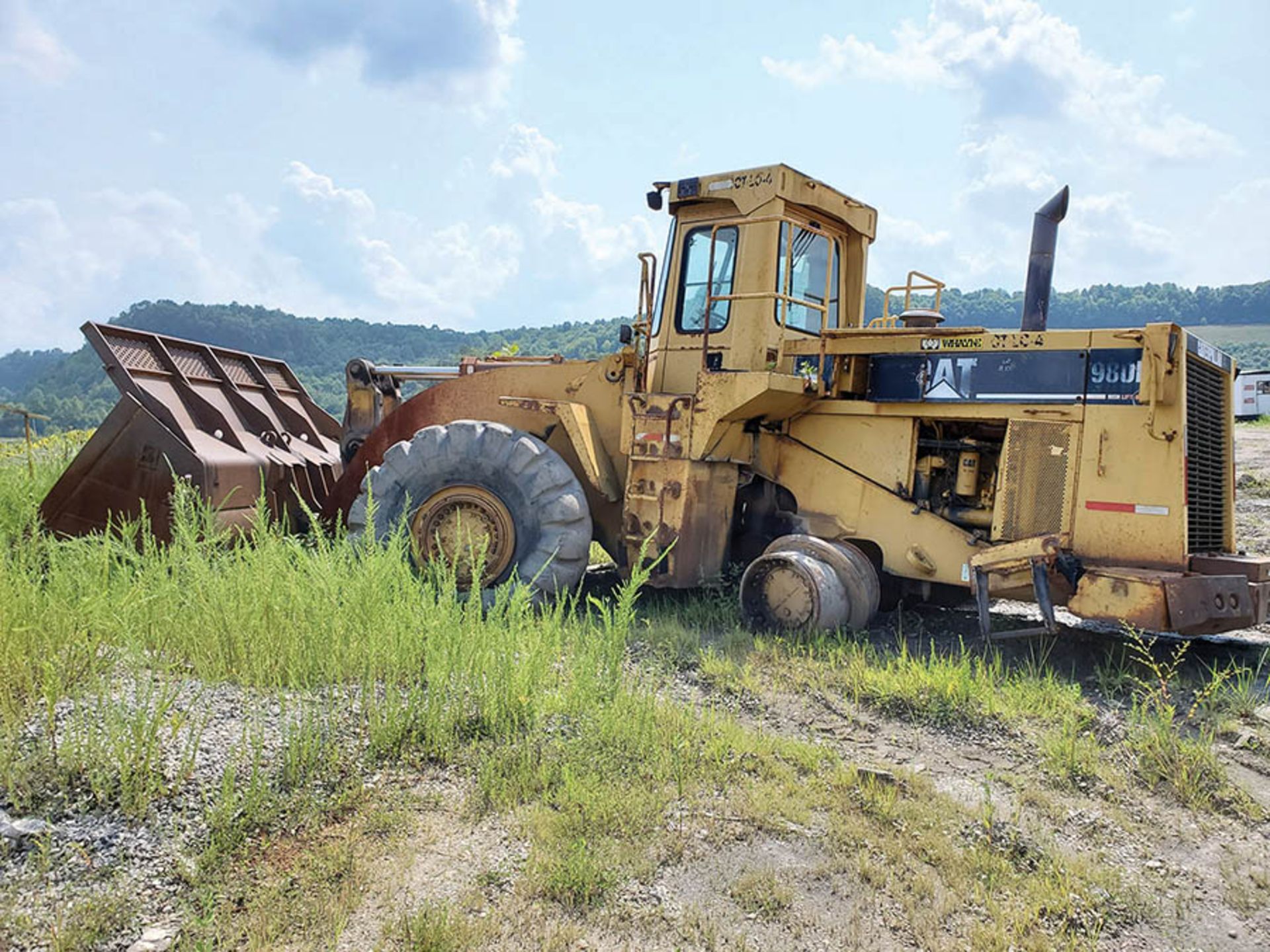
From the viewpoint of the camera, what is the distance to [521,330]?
60.6 m

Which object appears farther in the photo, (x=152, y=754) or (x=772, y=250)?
(x=772, y=250)

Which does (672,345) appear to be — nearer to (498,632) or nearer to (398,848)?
(498,632)

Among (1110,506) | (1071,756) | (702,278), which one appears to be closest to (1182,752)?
(1071,756)

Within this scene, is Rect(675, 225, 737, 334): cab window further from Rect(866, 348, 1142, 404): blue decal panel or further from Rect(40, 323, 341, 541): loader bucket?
Rect(40, 323, 341, 541): loader bucket

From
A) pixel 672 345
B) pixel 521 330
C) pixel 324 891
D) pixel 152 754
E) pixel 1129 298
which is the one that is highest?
pixel 1129 298

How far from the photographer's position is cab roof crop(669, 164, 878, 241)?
676cm

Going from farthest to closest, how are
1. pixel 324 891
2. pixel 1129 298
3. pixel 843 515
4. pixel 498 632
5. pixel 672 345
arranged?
pixel 1129 298
pixel 672 345
pixel 843 515
pixel 498 632
pixel 324 891

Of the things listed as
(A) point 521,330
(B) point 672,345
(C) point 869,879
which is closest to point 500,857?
(C) point 869,879

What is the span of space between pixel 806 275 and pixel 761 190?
766 millimetres

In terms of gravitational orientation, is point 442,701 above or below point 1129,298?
below

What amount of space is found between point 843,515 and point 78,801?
194 inches

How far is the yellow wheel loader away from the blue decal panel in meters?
0.01

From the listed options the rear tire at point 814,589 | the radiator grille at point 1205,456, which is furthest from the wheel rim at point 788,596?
the radiator grille at point 1205,456

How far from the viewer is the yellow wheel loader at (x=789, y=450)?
5.56m
